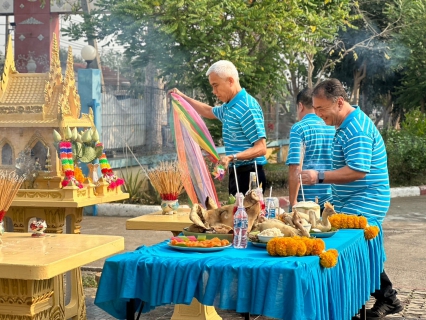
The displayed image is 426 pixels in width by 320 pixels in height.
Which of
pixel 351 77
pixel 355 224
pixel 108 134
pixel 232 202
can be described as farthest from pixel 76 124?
pixel 351 77

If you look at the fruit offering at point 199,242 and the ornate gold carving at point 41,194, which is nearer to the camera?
the fruit offering at point 199,242

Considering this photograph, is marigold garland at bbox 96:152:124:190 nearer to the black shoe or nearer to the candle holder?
the candle holder

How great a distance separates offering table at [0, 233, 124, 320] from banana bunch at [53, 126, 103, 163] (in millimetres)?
1575

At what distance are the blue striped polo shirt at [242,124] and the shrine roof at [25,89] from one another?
1.72 meters

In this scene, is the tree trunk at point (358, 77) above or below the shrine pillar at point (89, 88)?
above

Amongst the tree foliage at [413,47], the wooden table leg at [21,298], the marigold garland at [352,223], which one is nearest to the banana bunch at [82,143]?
the wooden table leg at [21,298]

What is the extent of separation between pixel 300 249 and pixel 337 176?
1500 millimetres

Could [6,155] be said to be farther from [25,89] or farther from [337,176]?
[337,176]

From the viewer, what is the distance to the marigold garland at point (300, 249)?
164 inches

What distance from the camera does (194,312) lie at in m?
6.32

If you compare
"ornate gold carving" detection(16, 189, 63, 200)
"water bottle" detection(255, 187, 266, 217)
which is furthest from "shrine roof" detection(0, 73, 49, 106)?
"water bottle" detection(255, 187, 266, 217)

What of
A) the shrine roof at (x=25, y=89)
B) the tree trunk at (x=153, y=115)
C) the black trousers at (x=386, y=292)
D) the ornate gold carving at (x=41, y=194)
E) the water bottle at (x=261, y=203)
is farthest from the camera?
the tree trunk at (x=153, y=115)

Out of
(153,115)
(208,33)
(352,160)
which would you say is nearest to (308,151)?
(352,160)

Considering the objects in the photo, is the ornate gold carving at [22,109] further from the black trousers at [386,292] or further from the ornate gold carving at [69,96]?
the black trousers at [386,292]
